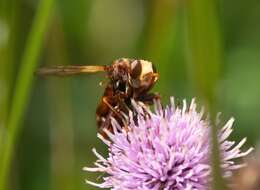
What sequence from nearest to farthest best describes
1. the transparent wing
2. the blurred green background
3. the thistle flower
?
the thistle flower → the transparent wing → the blurred green background

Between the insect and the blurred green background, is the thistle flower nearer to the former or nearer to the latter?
the insect

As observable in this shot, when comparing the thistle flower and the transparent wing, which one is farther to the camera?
the transparent wing

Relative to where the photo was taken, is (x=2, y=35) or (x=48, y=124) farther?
(x=48, y=124)


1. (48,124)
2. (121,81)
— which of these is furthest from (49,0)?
(48,124)

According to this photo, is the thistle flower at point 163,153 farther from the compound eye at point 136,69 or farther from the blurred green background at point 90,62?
the blurred green background at point 90,62

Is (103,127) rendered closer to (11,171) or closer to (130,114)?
(130,114)

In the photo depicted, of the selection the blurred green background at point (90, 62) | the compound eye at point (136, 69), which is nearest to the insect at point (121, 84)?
the compound eye at point (136, 69)

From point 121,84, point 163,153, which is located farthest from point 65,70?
point 163,153

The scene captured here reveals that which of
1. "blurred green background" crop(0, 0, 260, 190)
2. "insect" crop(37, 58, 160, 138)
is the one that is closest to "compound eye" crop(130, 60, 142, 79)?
"insect" crop(37, 58, 160, 138)
